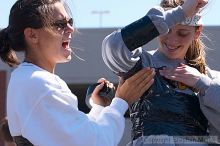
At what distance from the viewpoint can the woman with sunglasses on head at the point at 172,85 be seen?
2.87 metres

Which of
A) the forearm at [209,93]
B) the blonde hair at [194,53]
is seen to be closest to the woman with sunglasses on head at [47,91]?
the forearm at [209,93]

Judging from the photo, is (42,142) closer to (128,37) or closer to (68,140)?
(68,140)

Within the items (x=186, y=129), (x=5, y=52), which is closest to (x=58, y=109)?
(x=5, y=52)

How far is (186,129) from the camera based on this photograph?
305 centimetres

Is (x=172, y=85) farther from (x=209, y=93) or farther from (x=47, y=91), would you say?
(x=47, y=91)

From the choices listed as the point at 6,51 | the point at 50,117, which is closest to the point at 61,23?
the point at 6,51

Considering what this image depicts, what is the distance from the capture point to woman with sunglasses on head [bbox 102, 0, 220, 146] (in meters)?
2.87

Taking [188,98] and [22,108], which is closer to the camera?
[22,108]

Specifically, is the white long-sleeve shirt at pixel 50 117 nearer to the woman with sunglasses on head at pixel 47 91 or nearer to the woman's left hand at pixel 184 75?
the woman with sunglasses on head at pixel 47 91

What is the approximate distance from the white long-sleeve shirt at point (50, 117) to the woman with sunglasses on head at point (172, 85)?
468mm

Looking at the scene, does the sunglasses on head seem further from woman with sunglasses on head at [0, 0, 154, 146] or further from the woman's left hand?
the woman's left hand

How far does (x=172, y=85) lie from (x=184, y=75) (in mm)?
137

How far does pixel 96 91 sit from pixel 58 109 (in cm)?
55

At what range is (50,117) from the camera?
7.85 feet
